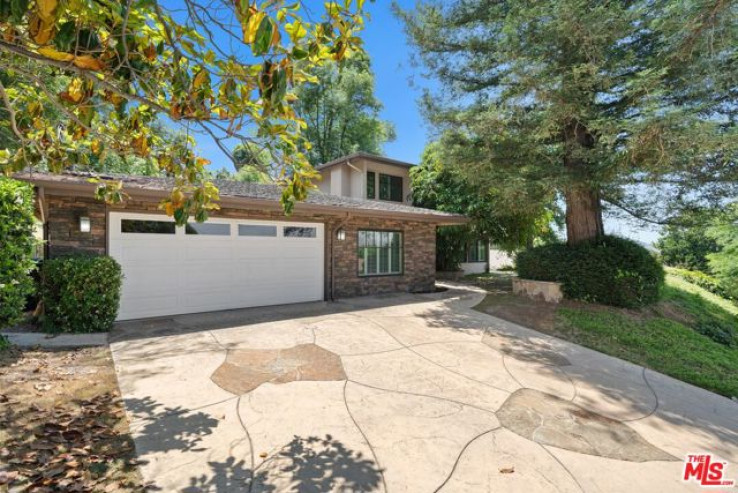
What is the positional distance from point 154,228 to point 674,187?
39.1 ft

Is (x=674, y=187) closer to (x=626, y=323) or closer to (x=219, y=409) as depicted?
(x=626, y=323)

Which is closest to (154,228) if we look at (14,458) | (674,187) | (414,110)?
(14,458)

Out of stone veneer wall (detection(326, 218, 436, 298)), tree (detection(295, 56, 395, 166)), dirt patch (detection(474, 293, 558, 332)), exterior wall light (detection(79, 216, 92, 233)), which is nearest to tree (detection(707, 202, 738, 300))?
dirt patch (detection(474, 293, 558, 332))

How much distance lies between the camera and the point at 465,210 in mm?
13633

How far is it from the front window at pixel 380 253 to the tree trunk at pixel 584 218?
5.02 m

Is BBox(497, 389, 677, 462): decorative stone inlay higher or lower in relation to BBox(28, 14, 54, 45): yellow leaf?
lower

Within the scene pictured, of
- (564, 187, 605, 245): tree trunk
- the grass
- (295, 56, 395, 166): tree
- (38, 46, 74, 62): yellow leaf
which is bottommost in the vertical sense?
the grass

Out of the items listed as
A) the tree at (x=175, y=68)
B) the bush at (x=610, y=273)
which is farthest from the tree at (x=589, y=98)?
the tree at (x=175, y=68)

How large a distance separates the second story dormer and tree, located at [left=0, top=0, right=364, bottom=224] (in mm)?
11402

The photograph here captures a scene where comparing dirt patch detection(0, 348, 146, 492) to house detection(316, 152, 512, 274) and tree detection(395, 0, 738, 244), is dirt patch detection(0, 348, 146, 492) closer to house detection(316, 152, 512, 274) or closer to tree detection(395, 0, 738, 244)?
tree detection(395, 0, 738, 244)

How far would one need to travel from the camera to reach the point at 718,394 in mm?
4941

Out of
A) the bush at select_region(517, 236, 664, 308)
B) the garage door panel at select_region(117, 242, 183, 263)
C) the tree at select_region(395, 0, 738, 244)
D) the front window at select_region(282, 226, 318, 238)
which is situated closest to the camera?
the tree at select_region(395, 0, 738, 244)

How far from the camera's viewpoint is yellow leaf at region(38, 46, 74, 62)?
2.11m

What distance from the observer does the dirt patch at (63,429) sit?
2395 mm
